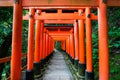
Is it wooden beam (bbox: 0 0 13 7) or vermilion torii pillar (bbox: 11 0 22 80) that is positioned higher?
wooden beam (bbox: 0 0 13 7)

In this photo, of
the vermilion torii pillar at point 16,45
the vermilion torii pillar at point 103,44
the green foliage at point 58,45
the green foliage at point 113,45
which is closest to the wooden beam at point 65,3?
the vermilion torii pillar at point 103,44

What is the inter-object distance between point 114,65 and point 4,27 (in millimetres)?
6153

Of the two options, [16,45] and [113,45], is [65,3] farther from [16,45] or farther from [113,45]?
[113,45]

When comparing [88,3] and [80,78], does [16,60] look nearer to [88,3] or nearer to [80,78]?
[88,3]

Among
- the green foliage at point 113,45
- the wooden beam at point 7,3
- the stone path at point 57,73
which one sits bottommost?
the stone path at point 57,73

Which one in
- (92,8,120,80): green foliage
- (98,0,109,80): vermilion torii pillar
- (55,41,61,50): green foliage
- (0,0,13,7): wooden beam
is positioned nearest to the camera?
(98,0,109,80): vermilion torii pillar

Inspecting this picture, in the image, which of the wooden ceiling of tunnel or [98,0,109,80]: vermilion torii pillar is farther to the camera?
the wooden ceiling of tunnel

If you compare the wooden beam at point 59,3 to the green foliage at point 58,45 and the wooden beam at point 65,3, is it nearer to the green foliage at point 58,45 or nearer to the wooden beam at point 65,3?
the wooden beam at point 65,3

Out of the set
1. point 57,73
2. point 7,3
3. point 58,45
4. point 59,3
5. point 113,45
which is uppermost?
point 7,3

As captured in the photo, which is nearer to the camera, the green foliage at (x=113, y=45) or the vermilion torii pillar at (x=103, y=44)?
the vermilion torii pillar at (x=103, y=44)

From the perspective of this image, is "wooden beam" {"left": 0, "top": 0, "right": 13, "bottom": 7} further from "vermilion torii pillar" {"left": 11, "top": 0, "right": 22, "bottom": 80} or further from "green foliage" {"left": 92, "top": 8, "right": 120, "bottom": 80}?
"green foliage" {"left": 92, "top": 8, "right": 120, "bottom": 80}

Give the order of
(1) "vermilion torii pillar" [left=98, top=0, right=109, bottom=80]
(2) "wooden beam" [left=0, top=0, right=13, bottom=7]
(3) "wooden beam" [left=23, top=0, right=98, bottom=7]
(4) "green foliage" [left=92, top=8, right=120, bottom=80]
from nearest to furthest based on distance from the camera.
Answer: (1) "vermilion torii pillar" [left=98, top=0, right=109, bottom=80] < (3) "wooden beam" [left=23, top=0, right=98, bottom=7] < (2) "wooden beam" [left=0, top=0, right=13, bottom=7] < (4) "green foliage" [left=92, top=8, right=120, bottom=80]

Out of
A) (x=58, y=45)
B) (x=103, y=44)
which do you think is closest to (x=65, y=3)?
(x=103, y=44)

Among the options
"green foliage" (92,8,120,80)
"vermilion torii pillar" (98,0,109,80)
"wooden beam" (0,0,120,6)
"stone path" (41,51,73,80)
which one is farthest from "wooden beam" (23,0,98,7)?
"stone path" (41,51,73,80)
